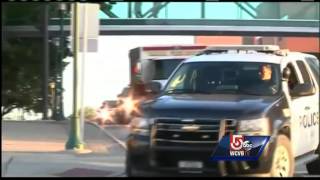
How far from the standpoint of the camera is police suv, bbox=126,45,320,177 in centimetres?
803

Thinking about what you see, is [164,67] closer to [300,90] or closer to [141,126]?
[300,90]

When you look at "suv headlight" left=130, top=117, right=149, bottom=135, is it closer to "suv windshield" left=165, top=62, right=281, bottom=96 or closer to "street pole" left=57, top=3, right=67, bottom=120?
"suv windshield" left=165, top=62, right=281, bottom=96

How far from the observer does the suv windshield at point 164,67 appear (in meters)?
18.5

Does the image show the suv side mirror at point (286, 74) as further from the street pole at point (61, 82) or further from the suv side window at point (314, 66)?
the street pole at point (61, 82)

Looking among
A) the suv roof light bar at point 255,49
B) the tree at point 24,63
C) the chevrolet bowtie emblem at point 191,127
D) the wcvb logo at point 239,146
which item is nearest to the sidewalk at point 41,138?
the tree at point 24,63

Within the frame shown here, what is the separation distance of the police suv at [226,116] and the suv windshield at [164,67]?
843 cm

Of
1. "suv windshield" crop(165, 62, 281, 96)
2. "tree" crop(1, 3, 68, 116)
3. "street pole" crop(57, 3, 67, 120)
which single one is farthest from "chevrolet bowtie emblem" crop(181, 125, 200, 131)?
"street pole" crop(57, 3, 67, 120)

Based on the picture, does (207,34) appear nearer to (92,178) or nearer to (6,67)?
(6,67)

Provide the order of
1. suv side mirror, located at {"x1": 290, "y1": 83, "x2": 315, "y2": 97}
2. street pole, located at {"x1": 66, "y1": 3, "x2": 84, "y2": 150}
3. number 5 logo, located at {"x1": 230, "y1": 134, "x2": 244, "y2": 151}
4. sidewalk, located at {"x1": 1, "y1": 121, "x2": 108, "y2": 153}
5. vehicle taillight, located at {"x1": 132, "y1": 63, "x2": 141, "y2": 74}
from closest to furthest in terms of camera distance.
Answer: number 5 logo, located at {"x1": 230, "y1": 134, "x2": 244, "y2": 151}, suv side mirror, located at {"x1": 290, "y1": 83, "x2": 315, "y2": 97}, street pole, located at {"x1": 66, "y1": 3, "x2": 84, "y2": 150}, sidewalk, located at {"x1": 1, "y1": 121, "x2": 108, "y2": 153}, vehicle taillight, located at {"x1": 132, "y1": 63, "x2": 141, "y2": 74}

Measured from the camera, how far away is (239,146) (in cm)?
796

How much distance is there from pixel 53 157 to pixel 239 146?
19.4 feet

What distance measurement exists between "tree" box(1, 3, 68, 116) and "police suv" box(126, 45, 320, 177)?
45.5 ft

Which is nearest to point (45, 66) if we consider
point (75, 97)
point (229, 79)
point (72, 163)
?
point (75, 97)

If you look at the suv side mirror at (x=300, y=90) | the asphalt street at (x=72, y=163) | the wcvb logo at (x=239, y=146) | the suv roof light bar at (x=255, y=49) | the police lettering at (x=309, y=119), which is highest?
the suv roof light bar at (x=255, y=49)
